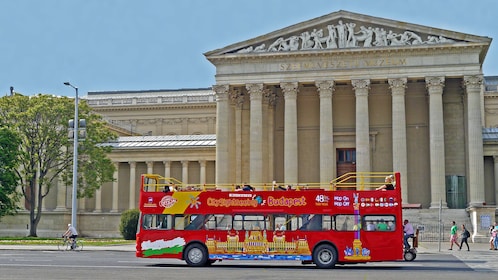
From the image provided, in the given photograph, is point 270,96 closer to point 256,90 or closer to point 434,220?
point 256,90

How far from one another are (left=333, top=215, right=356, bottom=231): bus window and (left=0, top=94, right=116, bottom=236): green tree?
130ft

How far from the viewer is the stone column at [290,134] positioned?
6988cm

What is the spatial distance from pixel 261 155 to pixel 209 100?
4033 centimetres

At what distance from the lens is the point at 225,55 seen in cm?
7162

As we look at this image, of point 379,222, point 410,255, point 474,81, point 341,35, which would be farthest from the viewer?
point 341,35

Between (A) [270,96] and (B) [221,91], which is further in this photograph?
(A) [270,96]

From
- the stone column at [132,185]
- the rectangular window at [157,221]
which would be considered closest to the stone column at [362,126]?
the stone column at [132,185]

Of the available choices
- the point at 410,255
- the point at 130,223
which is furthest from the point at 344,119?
the point at 410,255

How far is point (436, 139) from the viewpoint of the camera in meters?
67.1

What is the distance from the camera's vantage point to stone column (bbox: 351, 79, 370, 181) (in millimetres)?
68312

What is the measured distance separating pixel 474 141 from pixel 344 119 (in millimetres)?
15135

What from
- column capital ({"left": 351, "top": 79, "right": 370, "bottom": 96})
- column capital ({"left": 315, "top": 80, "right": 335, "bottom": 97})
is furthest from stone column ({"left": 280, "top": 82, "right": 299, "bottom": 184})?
column capital ({"left": 351, "top": 79, "right": 370, "bottom": 96})

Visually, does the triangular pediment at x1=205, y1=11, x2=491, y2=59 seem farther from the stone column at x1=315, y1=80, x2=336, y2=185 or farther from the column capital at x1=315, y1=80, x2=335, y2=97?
the stone column at x1=315, y1=80, x2=336, y2=185

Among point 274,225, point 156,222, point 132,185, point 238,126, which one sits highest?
point 238,126
